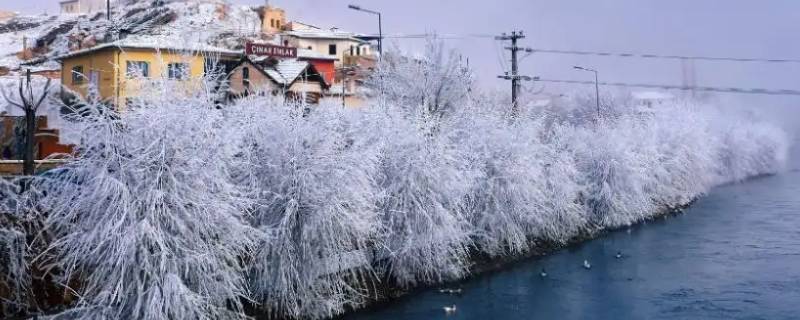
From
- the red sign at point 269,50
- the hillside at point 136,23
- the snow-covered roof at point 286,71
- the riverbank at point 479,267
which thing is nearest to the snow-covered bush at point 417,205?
the riverbank at point 479,267

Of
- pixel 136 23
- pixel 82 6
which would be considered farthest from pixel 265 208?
pixel 82 6

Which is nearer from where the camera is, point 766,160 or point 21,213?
point 21,213

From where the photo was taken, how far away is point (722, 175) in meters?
75.6

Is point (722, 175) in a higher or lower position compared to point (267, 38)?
lower

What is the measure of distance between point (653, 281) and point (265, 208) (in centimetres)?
1708

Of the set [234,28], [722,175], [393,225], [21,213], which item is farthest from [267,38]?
[21,213]

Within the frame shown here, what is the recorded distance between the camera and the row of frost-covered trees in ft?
58.7

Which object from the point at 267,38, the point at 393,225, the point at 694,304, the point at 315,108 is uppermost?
the point at 267,38

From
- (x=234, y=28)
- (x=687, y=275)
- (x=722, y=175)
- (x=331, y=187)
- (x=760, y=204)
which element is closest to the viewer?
(x=331, y=187)

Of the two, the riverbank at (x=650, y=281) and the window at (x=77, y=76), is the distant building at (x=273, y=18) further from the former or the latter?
the riverbank at (x=650, y=281)

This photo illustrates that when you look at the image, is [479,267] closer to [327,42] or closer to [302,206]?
[302,206]

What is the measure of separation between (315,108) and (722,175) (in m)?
61.2

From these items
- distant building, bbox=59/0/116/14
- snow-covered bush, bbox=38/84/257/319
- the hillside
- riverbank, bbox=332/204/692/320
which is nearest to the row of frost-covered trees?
snow-covered bush, bbox=38/84/257/319

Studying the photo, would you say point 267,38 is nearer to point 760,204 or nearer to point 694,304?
point 760,204
